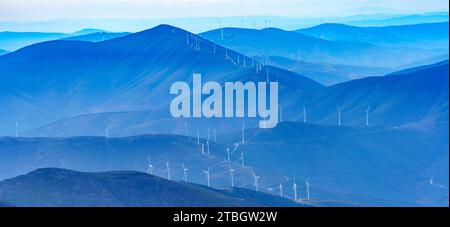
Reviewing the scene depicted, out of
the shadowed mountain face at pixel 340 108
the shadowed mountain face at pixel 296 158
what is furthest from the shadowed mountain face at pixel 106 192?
the shadowed mountain face at pixel 340 108

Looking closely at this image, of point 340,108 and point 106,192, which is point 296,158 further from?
point 106,192

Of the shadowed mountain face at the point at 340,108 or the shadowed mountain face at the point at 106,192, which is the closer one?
the shadowed mountain face at the point at 106,192

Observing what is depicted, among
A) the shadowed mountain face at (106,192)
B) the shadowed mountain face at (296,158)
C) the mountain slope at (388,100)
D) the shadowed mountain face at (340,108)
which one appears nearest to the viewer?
the shadowed mountain face at (106,192)

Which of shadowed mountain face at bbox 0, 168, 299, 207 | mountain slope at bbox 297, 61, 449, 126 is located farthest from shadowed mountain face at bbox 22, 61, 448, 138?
shadowed mountain face at bbox 0, 168, 299, 207

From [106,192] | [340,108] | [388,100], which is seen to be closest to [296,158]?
[340,108]

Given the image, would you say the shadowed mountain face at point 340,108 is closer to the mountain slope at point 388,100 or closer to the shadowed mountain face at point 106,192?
the mountain slope at point 388,100

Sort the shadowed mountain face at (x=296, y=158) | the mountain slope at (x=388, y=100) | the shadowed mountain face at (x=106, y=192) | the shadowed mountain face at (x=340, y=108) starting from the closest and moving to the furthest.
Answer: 1. the shadowed mountain face at (x=106, y=192)
2. the shadowed mountain face at (x=296, y=158)
3. the mountain slope at (x=388, y=100)
4. the shadowed mountain face at (x=340, y=108)
